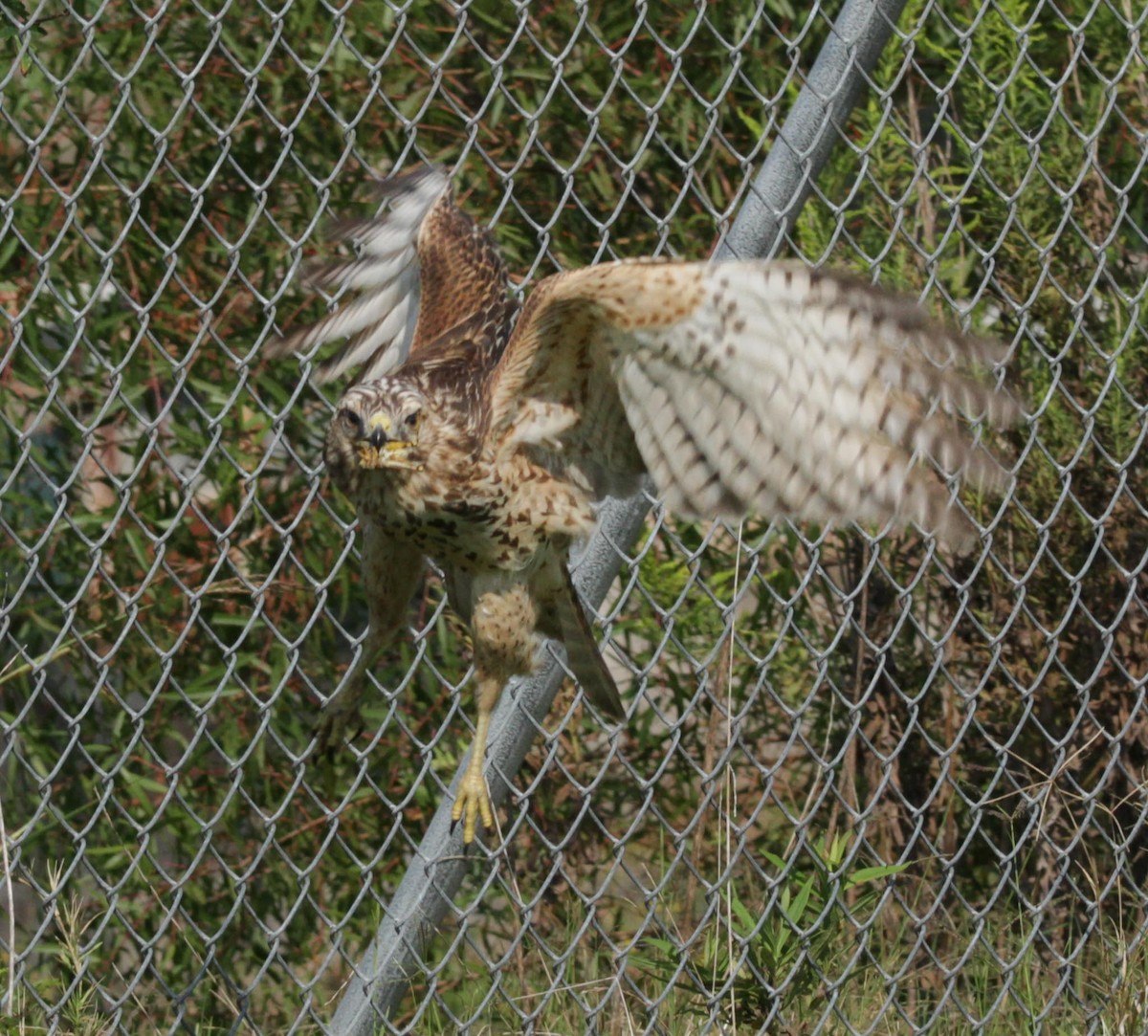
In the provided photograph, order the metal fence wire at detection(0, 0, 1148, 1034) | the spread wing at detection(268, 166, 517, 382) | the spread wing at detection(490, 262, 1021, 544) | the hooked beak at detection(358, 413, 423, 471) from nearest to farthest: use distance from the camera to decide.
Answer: the spread wing at detection(490, 262, 1021, 544) < the hooked beak at detection(358, 413, 423, 471) < the spread wing at detection(268, 166, 517, 382) < the metal fence wire at detection(0, 0, 1148, 1034)

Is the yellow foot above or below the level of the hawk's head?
below

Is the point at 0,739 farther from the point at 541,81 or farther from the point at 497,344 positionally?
the point at 541,81

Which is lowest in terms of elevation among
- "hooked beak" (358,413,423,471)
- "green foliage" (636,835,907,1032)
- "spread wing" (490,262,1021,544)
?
"green foliage" (636,835,907,1032)

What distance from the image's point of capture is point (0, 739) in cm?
431

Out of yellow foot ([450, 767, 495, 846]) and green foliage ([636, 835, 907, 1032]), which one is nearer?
yellow foot ([450, 767, 495, 846])

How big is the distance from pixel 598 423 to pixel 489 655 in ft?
1.45

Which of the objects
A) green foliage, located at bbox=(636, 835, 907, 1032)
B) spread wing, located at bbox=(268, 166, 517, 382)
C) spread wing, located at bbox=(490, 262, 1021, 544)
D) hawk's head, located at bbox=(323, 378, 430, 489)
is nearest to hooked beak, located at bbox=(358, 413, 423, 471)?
hawk's head, located at bbox=(323, 378, 430, 489)

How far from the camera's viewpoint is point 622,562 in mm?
3797

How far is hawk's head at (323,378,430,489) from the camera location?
9.37 ft

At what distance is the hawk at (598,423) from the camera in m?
2.65

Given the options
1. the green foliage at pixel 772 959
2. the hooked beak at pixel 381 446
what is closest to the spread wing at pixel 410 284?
the hooked beak at pixel 381 446

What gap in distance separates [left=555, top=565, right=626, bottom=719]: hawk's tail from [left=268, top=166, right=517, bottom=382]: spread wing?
471 mm

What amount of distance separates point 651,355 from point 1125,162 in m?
2.37

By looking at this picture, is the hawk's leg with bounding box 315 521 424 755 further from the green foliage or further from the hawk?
the green foliage
